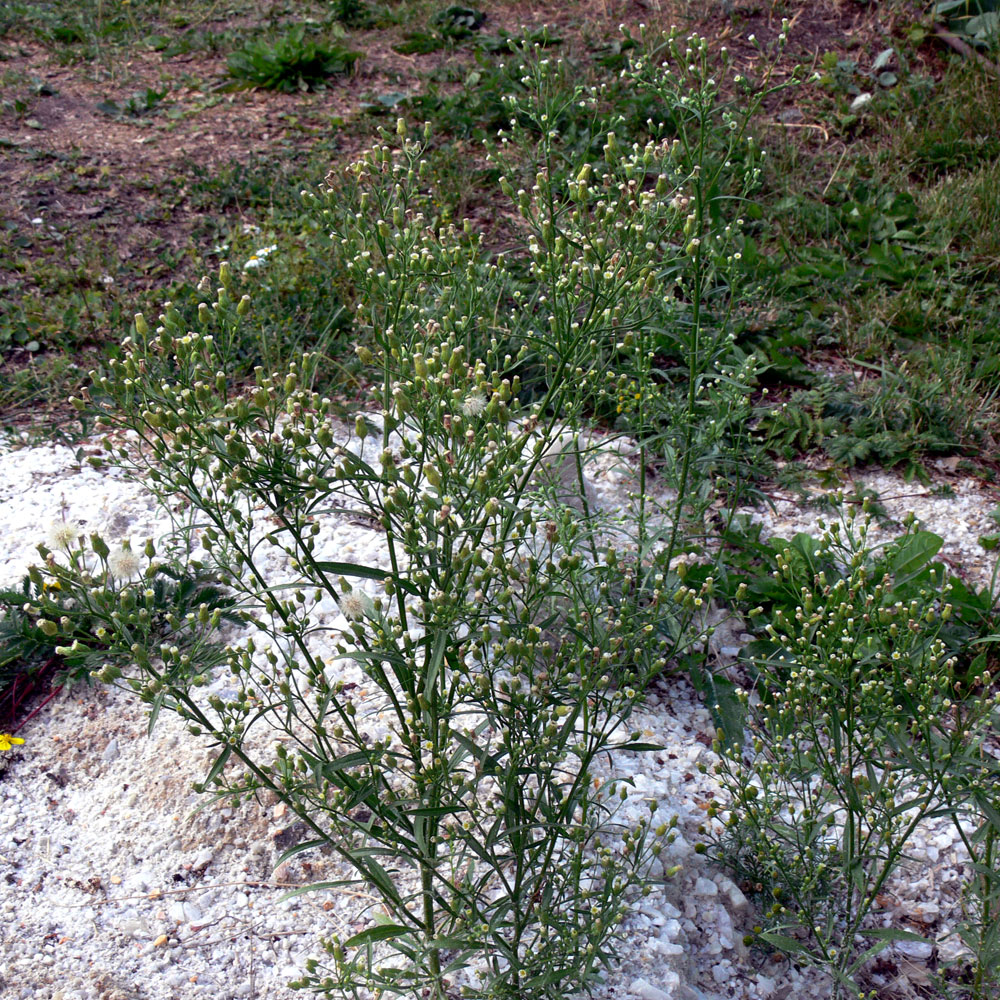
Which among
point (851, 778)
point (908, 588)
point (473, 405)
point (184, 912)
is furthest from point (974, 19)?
point (184, 912)

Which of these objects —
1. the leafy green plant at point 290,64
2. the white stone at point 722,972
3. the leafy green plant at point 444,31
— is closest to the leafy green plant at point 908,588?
the white stone at point 722,972

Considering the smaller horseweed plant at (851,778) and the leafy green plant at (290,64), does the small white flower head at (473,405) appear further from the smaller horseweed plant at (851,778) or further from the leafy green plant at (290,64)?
the leafy green plant at (290,64)

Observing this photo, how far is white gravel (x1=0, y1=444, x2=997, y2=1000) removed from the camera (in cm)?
233

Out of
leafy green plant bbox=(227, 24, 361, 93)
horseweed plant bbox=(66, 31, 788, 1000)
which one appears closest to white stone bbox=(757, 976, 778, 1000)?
horseweed plant bbox=(66, 31, 788, 1000)

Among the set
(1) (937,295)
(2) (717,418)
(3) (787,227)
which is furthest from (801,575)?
(3) (787,227)

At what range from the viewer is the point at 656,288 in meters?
2.42

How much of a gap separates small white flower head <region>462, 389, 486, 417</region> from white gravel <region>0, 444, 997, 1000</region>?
1326mm

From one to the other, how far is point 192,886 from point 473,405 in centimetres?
162

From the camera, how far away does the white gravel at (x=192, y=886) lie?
7.66 ft

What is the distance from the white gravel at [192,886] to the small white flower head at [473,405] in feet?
4.35

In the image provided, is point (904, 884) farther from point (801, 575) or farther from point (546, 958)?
point (546, 958)

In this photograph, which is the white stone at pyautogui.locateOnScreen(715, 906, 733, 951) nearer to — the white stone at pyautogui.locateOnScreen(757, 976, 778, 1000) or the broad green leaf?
the white stone at pyautogui.locateOnScreen(757, 976, 778, 1000)

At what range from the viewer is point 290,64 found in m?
Result: 7.39

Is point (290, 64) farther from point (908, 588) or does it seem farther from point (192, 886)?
point (192, 886)
